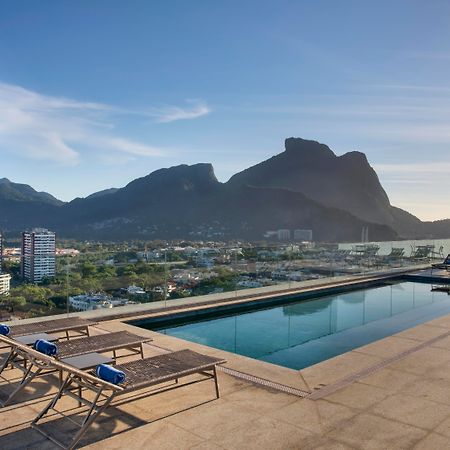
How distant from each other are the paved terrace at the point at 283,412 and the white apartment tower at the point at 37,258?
287cm

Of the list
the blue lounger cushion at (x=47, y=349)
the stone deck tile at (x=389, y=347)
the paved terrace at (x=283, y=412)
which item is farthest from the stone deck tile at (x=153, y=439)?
the stone deck tile at (x=389, y=347)

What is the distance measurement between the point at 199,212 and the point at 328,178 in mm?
48330

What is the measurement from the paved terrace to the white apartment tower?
9.43 ft

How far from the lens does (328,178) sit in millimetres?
111500

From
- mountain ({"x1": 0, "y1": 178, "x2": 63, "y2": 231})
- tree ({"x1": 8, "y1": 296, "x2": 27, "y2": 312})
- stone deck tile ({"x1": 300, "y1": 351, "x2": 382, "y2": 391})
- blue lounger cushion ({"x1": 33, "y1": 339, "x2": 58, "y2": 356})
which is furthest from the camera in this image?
mountain ({"x1": 0, "y1": 178, "x2": 63, "y2": 231})

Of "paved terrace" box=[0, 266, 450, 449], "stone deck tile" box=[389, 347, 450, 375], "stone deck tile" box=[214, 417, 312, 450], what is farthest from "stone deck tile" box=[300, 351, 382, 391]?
"stone deck tile" box=[214, 417, 312, 450]

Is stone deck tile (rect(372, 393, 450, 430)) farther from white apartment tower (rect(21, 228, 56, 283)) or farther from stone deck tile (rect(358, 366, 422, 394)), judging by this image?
white apartment tower (rect(21, 228, 56, 283))

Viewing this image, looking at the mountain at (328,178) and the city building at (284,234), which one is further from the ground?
the mountain at (328,178)

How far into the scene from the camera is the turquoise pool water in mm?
6730

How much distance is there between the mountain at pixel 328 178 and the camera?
97.6m

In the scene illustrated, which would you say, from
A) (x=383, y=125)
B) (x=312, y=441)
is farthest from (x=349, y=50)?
(x=312, y=441)

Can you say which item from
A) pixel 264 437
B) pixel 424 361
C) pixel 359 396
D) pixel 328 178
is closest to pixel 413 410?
pixel 359 396

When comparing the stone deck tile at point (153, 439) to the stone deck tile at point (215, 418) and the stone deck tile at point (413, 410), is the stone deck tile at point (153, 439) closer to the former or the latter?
the stone deck tile at point (215, 418)

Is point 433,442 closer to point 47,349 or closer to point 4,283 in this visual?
point 47,349
